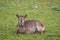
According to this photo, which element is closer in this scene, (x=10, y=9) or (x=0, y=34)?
(x=0, y=34)

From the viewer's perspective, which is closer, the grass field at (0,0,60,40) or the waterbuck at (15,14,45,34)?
the grass field at (0,0,60,40)

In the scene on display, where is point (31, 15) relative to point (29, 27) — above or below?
above

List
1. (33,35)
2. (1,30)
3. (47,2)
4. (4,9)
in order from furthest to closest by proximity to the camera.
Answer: (47,2) → (4,9) → (1,30) → (33,35)

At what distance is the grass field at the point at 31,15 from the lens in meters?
9.96

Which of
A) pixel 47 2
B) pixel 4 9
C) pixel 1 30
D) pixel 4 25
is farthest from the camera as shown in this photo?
pixel 47 2

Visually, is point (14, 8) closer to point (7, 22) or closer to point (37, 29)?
point (7, 22)

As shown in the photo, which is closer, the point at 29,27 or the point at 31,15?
the point at 29,27

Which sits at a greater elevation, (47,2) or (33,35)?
(47,2)

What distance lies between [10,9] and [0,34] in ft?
17.3

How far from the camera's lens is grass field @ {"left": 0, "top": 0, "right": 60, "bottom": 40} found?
9956mm

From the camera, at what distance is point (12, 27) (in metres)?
11.3

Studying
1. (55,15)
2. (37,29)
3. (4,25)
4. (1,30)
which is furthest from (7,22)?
(55,15)

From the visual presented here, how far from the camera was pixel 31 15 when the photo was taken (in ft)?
46.4

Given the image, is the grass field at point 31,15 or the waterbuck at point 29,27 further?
the waterbuck at point 29,27
